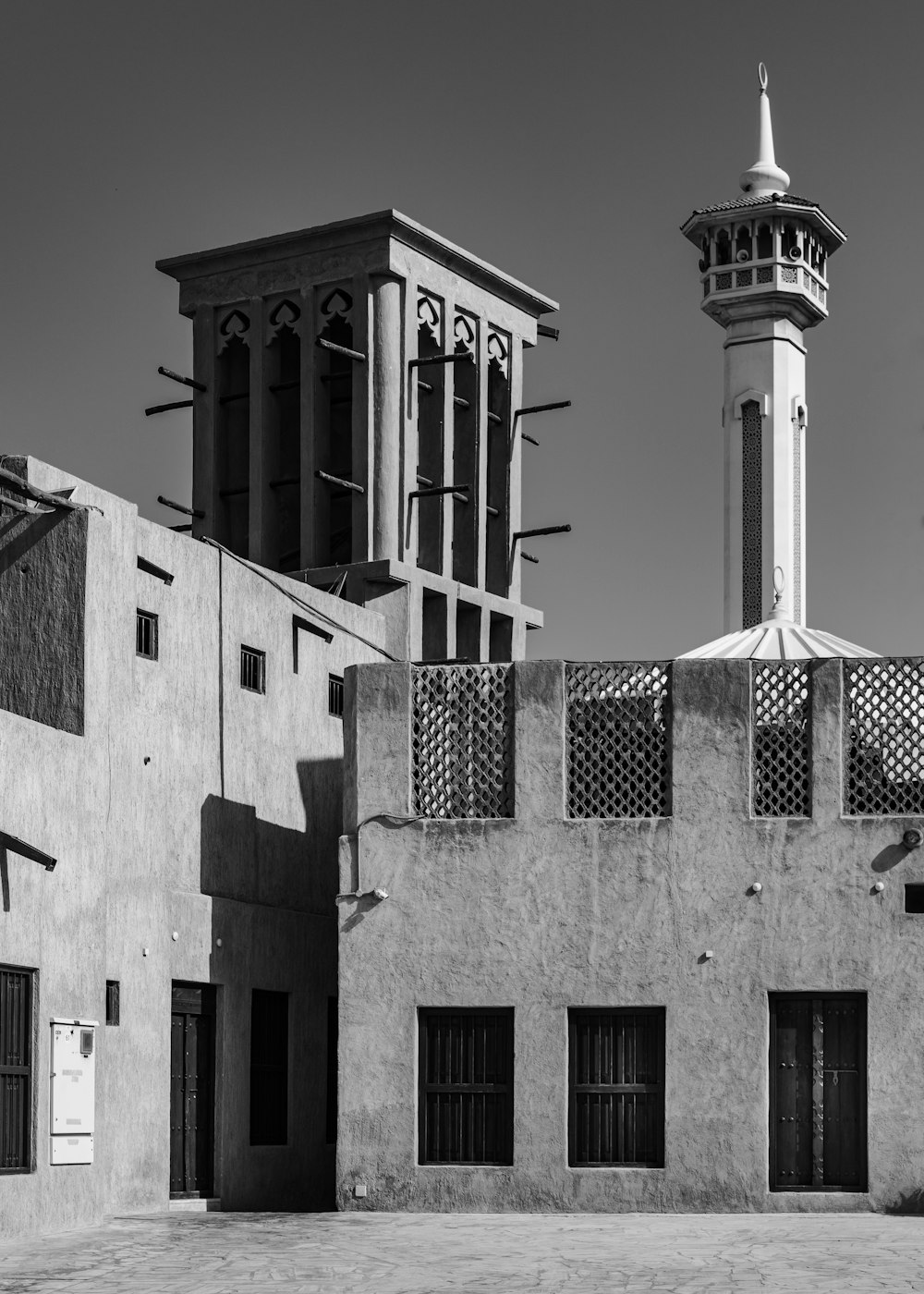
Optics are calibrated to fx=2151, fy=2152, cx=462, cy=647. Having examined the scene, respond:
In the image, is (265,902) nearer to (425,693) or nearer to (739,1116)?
(425,693)

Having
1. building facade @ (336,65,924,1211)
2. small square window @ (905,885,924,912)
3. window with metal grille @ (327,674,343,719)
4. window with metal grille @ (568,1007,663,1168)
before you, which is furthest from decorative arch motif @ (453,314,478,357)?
small square window @ (905,885,924,912)

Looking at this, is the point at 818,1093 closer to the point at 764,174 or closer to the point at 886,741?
the point at 886,741

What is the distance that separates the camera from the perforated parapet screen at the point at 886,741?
18.0 metres

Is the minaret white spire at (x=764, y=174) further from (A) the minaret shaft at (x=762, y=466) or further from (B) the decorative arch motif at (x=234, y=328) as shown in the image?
(B) the decorative arch motif at (x=234, y=328)

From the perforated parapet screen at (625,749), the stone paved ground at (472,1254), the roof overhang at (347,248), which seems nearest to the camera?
the stone paved ground at (472,1254)

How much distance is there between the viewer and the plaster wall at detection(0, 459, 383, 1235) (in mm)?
16469

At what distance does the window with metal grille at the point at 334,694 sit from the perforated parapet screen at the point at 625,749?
16.1 ft

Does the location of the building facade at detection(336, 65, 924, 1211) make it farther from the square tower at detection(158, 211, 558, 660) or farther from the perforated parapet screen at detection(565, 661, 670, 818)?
the square tower at detection(158, 211, 558, 660)

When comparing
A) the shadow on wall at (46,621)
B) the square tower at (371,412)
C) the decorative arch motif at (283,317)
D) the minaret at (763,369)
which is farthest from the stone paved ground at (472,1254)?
the minaret at (763,369)

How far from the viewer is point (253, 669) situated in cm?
2136

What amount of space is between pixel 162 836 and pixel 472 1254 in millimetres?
6015

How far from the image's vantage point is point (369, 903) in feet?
60.6

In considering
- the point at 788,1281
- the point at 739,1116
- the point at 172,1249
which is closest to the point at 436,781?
the point at 739,1116

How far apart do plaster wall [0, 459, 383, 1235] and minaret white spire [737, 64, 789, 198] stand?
89.6 feet
